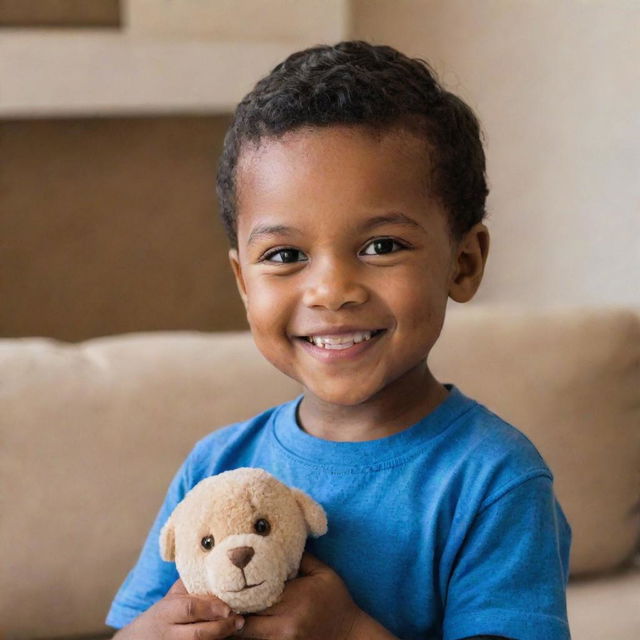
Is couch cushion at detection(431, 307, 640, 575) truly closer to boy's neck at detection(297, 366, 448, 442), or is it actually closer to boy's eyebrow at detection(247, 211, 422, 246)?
boy's neck at detection(297, 366, 448, 442)

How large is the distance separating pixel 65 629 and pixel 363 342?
83 cm

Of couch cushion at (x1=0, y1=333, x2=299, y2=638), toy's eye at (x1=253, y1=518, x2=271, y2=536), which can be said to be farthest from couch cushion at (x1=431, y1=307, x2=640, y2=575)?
toy's eye at (x1=253, y1=518, x2=271, y2=536)

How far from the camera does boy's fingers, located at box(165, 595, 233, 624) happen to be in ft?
3.18

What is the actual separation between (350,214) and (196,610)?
38 cm

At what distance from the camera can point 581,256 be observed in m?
2.32

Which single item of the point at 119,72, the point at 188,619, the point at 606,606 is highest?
the point at 119,72

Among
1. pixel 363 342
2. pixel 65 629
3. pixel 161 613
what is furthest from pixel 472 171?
pixel 65 629

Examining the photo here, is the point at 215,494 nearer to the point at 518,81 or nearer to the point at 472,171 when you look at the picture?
the point at 472,171

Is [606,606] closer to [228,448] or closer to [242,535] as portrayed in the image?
[228,448]

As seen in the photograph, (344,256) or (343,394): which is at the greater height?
(344,256)

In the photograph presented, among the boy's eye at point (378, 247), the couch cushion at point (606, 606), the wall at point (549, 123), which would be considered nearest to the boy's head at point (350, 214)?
the boy's eye at point (378, 247)

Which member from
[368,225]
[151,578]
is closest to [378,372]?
[368,225]

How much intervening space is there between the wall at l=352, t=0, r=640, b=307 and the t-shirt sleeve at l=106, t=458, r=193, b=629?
4.10 feet

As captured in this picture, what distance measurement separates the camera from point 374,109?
3.39ft
